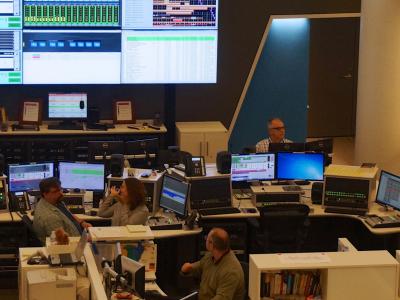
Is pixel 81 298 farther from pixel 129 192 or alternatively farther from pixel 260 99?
pixel 260 99

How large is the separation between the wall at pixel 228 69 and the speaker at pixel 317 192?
351 centimetres

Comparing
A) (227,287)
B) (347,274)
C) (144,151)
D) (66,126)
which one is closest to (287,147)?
(144,151)

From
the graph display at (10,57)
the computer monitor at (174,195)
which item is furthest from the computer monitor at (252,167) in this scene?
the graph display at (10,57)

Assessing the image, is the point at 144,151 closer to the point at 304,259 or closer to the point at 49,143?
the point at 49,143

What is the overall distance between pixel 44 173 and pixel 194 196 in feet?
5.36

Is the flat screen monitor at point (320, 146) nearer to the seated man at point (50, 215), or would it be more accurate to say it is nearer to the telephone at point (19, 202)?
the seated man at point (50, 215)

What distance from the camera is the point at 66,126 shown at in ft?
41.5

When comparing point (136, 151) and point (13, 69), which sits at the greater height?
point (13, 69)

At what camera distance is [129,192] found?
29.8ft

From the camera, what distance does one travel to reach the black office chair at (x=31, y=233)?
29.9 feet

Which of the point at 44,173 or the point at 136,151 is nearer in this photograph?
the point at 44,173

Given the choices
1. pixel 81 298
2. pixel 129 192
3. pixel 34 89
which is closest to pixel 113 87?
pixel 34 89

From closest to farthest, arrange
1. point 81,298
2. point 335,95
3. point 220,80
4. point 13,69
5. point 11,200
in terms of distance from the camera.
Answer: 1. point 81,298
2. point 11,200
3. point 13,69
4. point 220,80
5. point 335,95

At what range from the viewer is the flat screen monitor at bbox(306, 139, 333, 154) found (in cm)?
1070
